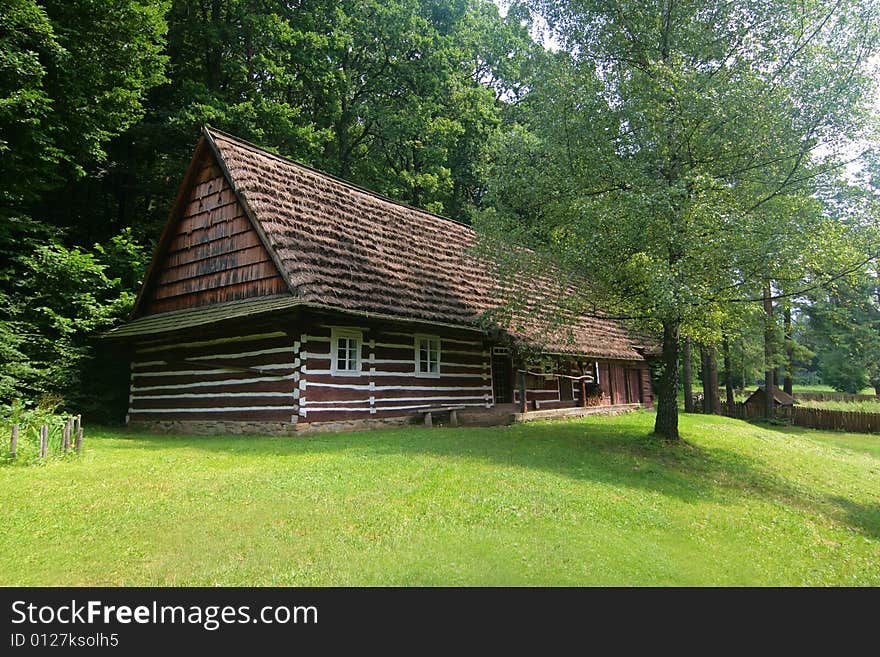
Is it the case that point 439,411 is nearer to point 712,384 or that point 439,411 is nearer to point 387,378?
point 387,378

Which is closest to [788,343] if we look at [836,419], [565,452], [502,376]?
[836,419]

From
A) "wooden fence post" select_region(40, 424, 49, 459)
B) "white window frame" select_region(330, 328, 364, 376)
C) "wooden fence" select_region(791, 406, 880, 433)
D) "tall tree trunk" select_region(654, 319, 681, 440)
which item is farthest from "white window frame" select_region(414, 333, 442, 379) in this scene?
"wooden fence" select_region(791, 406, 880, 433)

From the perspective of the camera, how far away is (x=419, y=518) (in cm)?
625

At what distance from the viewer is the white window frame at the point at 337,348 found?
13.2m

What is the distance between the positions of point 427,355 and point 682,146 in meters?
8.44

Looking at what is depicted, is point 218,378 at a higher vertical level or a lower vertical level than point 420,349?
lower

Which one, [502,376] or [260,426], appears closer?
[260,426]

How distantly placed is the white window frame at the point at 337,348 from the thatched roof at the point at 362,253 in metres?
1.08

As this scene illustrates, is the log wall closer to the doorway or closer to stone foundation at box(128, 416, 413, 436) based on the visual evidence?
stone foundation at box(128, 416, 413, 436)

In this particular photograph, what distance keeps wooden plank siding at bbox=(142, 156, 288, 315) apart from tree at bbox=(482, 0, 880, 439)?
6092mm

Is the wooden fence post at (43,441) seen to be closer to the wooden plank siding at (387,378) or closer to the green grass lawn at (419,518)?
the green grass lawn at (419,518)

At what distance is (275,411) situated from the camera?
12.8 m

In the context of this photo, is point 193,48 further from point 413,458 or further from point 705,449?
point 705,449

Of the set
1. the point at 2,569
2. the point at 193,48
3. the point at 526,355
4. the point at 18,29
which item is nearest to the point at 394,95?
the point at 193,48
